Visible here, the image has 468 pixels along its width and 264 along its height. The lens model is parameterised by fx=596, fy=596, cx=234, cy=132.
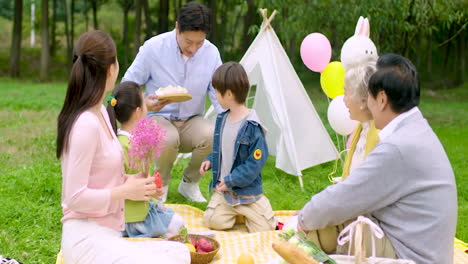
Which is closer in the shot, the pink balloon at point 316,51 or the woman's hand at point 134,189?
the woman's hand at point 134,189

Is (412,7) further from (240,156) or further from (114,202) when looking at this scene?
(114,202)

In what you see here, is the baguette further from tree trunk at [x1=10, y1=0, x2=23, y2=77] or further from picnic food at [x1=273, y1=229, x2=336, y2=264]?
tree trunk at [x1=10, y1=0, x2=23, y2=77]

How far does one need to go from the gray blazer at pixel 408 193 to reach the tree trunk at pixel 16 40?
18.8m

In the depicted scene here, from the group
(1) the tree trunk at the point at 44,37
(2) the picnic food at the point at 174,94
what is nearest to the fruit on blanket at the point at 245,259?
(2) the picnic food at the point at 174,94

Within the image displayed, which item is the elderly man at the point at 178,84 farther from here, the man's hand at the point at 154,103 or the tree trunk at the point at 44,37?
the tree trunk at the point at 44,37

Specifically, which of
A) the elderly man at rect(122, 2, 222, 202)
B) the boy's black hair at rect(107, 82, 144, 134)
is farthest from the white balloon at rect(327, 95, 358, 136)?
the boy's black hair at rect(107, 82, 144, 134)

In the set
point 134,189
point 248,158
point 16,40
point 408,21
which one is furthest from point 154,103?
point 16,40

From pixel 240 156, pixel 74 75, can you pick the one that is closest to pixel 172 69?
pixel 240 156

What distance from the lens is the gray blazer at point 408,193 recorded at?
8.51 ft

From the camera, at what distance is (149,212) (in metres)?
3.96

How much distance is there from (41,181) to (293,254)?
10.8 ft

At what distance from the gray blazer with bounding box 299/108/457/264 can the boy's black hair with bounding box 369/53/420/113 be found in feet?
0.25

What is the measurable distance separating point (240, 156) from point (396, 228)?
5.83 ft

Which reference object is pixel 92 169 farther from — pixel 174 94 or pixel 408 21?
pixel 408 21
